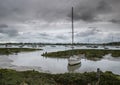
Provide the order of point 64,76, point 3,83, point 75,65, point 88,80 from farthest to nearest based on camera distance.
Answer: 1. point 75,65
2. point 64,76
3. point 88,80
4. point 3,83

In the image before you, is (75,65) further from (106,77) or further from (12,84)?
(12,84)

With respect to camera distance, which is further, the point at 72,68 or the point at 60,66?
the point at 60,66

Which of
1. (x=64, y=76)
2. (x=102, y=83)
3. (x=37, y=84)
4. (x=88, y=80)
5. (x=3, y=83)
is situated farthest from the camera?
(x=64, y=76)

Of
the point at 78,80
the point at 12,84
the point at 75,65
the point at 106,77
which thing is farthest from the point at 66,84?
the point at 75,65

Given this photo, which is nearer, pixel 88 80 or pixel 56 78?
pixel 88 80

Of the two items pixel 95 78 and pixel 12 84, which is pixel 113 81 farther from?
pixel 12 84

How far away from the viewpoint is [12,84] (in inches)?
637

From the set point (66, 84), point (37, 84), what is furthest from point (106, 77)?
point (37, 84)

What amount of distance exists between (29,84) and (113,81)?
920 centimetres

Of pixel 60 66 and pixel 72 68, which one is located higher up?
pixel 60 66

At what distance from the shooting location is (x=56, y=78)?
72.7 feet

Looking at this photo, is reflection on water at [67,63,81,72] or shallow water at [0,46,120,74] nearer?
shallow water at [0,46,120,74]

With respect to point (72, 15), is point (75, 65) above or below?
below

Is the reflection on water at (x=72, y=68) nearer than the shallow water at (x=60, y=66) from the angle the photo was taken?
No
